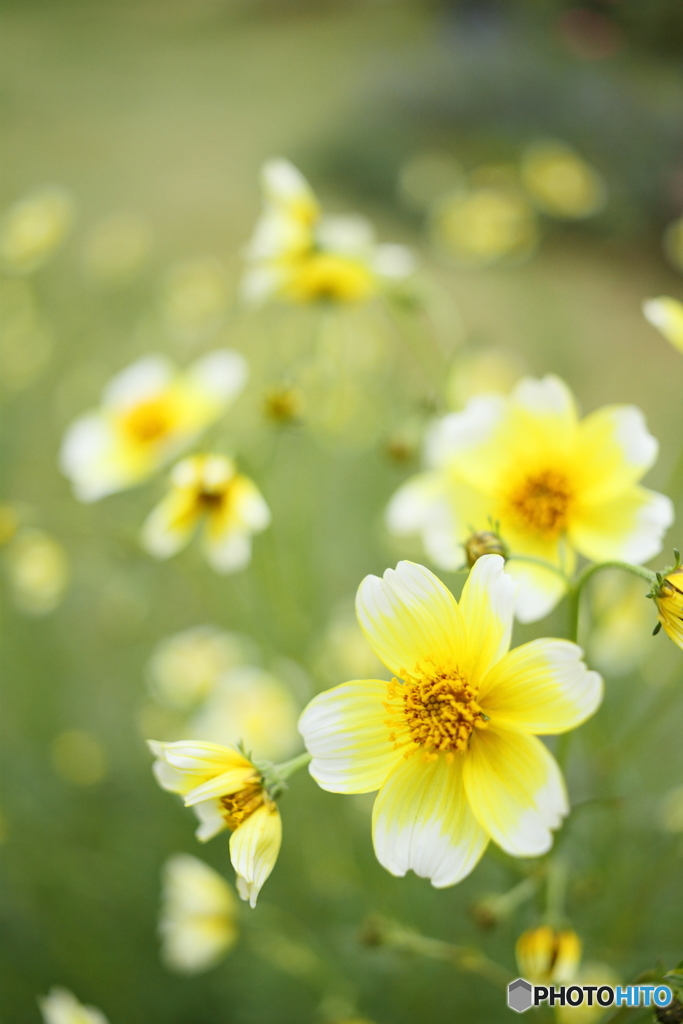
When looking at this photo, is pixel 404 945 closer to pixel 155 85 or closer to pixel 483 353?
pixel 483 353

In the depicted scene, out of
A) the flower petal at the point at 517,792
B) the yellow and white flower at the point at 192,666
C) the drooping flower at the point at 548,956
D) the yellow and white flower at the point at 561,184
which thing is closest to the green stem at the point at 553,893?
the drooping flower at the point at 548,956

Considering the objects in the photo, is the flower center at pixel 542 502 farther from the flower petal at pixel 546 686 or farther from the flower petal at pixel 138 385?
the flower petal at pixel 138 385

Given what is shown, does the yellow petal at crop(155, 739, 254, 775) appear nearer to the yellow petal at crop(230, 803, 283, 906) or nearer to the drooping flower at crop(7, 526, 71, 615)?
the yellow petal at crop(230, 803, 283, 906)

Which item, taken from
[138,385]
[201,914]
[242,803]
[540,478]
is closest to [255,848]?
[242,803]

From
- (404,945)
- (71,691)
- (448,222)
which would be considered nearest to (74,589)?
(71,691)

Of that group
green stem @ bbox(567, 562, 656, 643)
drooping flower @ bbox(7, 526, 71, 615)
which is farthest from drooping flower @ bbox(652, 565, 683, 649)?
drooping flower @ bbox(7, 526, 71, 615)

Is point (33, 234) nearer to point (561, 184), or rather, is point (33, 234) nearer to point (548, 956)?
point (561, 184)
